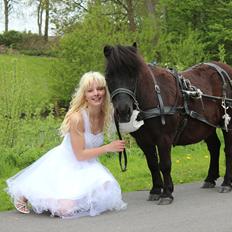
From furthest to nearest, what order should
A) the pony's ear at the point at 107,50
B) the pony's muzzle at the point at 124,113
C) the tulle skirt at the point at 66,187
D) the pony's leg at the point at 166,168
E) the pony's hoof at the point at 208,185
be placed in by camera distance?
1. the pony's hoof at the point at 208,185
2. the pony's leg at the point at 166,168
3. the pony's ear at the point at 107,50
4. the tulle skirt at the point at 66,187
5. the pony's muzzle at the point at 124,113

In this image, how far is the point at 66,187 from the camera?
19.5 feet

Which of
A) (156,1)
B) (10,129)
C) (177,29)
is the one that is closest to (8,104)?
(10,129)

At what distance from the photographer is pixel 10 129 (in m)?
10.2

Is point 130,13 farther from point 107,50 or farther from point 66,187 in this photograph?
point 66,187

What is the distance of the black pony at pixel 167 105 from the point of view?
593cm

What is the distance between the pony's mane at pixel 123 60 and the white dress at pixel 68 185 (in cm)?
67

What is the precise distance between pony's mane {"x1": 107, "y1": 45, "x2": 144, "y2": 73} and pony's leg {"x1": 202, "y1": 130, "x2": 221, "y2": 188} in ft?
7.64

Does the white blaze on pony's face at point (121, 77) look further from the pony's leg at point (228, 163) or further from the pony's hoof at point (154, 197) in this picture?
the pony's leg at point (228, 163)

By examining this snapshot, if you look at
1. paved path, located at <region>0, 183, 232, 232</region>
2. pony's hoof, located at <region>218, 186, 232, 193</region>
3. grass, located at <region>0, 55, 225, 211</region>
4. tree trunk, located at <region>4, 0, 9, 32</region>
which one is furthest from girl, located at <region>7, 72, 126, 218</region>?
tree trunk, located at <region>4, 0, 9, 32</region>

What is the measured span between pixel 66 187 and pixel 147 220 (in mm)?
944

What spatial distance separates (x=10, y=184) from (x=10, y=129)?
13.5 ft

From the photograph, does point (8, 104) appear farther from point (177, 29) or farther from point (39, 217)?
point (177, 29)

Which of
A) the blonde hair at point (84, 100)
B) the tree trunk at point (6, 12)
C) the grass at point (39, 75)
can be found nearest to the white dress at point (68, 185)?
the blonde hair at point (84, 100)

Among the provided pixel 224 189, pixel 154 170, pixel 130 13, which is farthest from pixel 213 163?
pixel 130 13
